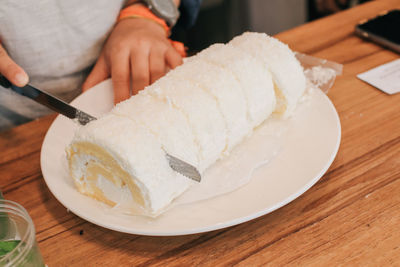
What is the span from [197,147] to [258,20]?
2.13 m

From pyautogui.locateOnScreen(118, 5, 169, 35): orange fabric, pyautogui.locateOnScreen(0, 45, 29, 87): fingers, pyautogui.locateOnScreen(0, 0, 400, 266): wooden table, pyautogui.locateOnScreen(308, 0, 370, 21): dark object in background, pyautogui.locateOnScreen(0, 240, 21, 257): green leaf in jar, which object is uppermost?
pyautogui.locateOnScreen(0, 45, 29, 87): fingers

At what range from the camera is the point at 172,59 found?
1.16 metres

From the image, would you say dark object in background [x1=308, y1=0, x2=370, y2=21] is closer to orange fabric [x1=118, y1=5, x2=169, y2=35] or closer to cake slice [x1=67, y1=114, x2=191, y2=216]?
orange fabric [x1=118, y1=5, x2=169, y2=35]

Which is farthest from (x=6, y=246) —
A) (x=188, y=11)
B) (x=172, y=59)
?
(x=188, y=11)

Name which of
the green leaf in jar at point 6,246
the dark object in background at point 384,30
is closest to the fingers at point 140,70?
the green leaf in jar at point 6,246

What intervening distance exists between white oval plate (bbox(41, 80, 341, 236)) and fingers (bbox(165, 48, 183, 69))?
33 centimetres

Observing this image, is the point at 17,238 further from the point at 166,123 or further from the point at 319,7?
the point at 319,7

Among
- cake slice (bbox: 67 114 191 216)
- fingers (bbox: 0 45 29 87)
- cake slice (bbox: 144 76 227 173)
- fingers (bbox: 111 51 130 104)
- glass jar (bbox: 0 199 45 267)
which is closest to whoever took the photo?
glass jar (bbox: 0 199 45 267)

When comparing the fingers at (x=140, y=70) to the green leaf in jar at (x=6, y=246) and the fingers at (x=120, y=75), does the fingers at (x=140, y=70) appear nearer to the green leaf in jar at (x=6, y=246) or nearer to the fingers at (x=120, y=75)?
the fingers at (x=120, y=75)

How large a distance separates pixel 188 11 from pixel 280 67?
28.5 inches

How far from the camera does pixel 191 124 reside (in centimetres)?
81

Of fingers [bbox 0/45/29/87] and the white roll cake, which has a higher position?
fingers [bbox 0/45/29/87]

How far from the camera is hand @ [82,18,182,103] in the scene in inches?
44.2

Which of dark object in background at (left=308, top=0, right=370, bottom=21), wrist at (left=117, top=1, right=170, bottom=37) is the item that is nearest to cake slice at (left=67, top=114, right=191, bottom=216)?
wrist at (left=117, top=1, right=170, bottom=37)
